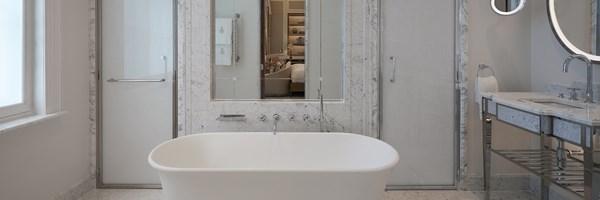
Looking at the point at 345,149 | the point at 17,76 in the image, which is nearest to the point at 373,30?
the point at 345,149

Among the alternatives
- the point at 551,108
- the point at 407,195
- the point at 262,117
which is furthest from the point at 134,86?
the point at 551,108

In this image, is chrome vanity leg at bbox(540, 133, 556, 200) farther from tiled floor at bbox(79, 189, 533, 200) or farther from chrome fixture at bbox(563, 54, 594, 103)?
chrome fixture at bbox(563, 54, 594, 103)

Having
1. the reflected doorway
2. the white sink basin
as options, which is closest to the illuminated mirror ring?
the white sink basin

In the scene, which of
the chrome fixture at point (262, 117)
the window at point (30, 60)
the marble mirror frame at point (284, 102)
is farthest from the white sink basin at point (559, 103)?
the window at point (30, 60)

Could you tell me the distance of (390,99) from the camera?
133 inches

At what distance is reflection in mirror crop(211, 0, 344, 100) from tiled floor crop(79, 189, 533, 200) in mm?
926

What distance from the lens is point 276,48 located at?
130 inches

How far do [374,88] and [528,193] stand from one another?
142 centimetres

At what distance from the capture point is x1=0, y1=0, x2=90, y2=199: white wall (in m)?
2.52

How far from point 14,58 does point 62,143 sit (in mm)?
668

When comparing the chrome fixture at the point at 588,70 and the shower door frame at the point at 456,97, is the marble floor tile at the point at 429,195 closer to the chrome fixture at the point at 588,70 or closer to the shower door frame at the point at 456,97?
the shower door frame at the point at 456,97

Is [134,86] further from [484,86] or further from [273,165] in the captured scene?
[484,86]

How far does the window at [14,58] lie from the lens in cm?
257

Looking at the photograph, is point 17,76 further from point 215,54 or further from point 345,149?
point 345,149
